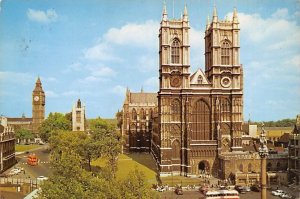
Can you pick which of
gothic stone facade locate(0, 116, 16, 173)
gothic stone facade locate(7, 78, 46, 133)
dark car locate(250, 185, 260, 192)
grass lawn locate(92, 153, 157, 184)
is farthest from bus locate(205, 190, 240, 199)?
gothic stone facade locate(7, 78, 46, 133)

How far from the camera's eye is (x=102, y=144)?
6988 centimetres

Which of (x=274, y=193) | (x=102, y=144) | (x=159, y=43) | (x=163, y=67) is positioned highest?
(x=159, y=43)

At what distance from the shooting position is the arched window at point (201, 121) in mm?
77875

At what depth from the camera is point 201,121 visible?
78.3 metres

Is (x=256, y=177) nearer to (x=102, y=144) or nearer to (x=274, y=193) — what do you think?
(x=274, y=193)

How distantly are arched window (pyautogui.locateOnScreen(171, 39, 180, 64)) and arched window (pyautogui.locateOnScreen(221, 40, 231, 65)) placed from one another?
10237 mm

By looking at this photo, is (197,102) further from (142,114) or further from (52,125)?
(52,125)

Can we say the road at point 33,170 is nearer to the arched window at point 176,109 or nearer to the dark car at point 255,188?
the arched window at point 176,109

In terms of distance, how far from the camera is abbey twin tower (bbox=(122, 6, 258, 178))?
7575 centimetres

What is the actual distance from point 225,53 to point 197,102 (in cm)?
1308

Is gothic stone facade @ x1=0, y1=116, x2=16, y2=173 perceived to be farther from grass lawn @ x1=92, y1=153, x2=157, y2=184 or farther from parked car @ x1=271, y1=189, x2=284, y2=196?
parked car @ x1=271, y1=189, x2=284, y2=196

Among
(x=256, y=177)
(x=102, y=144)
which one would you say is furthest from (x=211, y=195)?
(x=102, y=144)

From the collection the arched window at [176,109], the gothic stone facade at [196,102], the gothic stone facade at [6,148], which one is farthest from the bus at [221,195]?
the gothic stone facade at [6,148]

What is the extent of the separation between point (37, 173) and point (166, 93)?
109 ft
